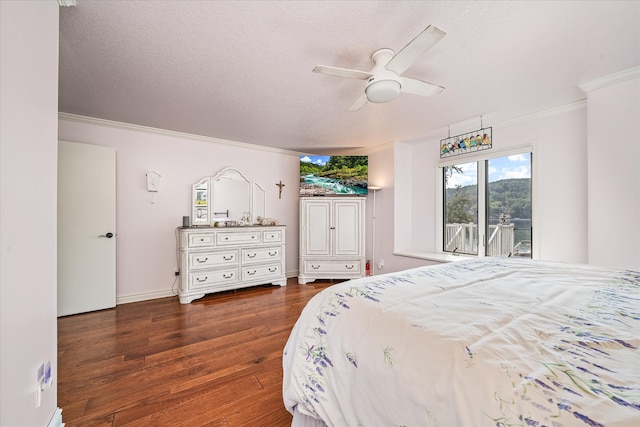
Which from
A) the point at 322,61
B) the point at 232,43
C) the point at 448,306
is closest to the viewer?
the point at 448,306

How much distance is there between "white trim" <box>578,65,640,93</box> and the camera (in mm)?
2027

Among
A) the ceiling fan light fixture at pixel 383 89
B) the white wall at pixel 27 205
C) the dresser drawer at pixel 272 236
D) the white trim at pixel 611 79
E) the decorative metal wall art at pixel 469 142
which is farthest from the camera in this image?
the dresser drawer at pixel 272 236

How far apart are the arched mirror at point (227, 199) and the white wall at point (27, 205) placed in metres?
2.53

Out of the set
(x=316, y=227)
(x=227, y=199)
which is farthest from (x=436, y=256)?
(x=227, y=199)

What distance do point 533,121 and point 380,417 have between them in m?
3.67

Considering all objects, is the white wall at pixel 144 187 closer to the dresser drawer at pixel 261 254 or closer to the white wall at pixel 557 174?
the dresser drawer at pixel 261 254

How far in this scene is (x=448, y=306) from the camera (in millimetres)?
1041

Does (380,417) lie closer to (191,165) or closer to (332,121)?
(332,121)

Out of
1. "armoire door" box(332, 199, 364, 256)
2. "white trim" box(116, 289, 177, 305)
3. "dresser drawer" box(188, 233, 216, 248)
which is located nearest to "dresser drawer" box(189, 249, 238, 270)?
"dresser drawer" box(188, 233, 216, 248)

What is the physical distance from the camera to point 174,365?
6.16 feet

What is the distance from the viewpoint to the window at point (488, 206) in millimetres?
3135

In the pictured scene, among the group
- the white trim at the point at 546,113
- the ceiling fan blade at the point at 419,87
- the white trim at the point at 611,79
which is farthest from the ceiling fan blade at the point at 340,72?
the white trim at the point at 546,113

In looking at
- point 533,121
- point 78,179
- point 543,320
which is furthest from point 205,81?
point 533,121

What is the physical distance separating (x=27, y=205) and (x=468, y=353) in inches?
67.8
